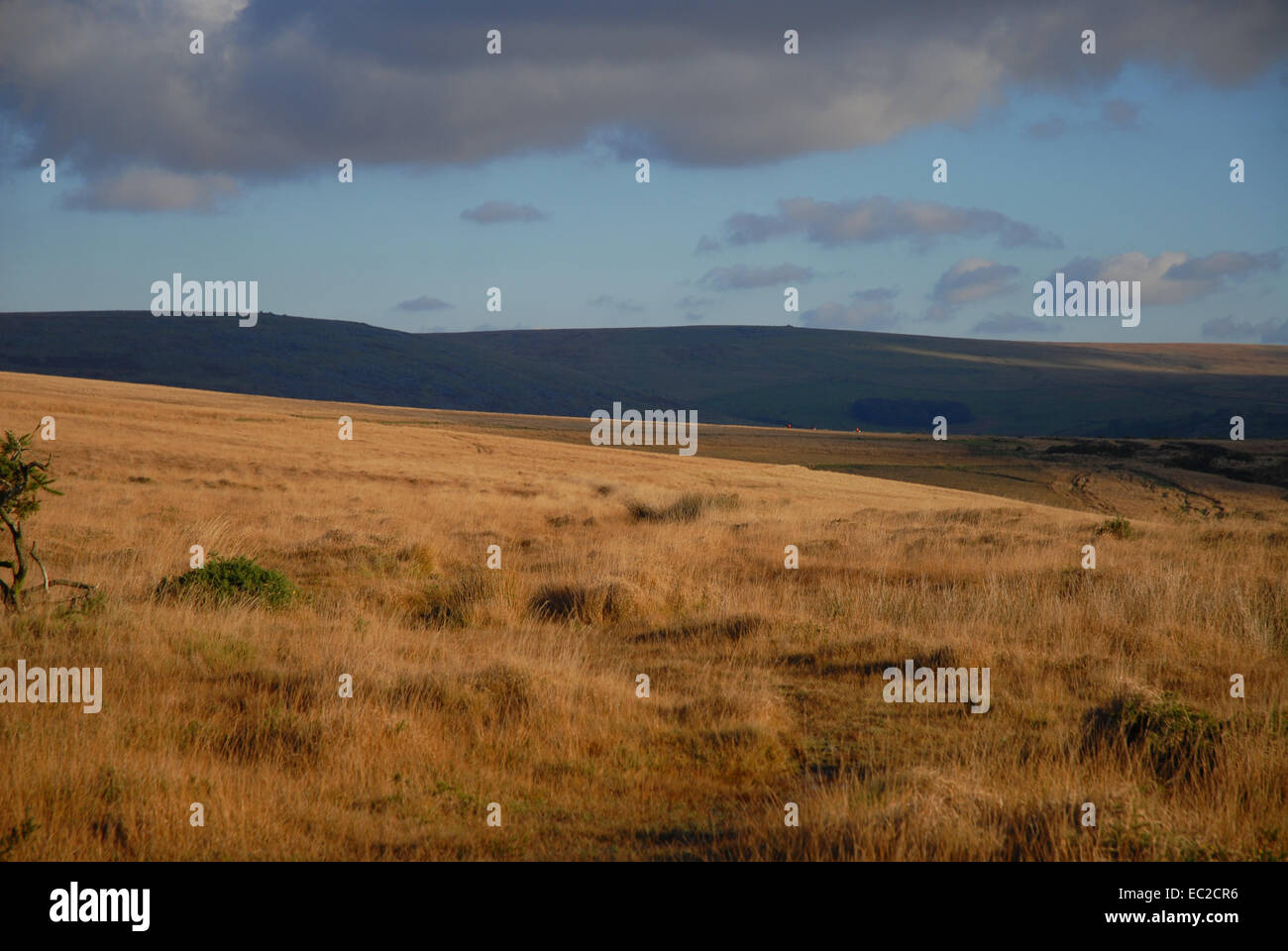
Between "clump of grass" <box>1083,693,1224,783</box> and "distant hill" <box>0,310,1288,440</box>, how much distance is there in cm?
11439

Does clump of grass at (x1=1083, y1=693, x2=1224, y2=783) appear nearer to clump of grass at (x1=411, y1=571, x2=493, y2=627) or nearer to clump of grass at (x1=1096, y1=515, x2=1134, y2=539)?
clump of grass at (x1=411, y1=571, x2=493, y2=627)

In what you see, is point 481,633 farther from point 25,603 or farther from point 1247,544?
point 1247,544

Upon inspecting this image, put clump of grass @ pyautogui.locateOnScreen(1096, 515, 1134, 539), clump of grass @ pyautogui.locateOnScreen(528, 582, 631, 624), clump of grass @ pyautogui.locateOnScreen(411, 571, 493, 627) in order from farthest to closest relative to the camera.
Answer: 1. clump of grass @ pyautogui.locateOnScreen(1096, 515, 1134, 539)
2. clump of grass @ pyautogui.locateOnScreen(528, 582, 631, 624)
3. clump of grass @ pyautogui.locateOnScreen(411, 571, 493, 627)

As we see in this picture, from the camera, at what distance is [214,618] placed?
31.6 ft

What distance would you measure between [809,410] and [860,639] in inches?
6370

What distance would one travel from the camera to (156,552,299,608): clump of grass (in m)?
11.0

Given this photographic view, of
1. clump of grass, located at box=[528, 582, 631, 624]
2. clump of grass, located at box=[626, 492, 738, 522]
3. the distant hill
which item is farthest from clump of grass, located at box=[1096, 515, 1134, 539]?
the distant hill

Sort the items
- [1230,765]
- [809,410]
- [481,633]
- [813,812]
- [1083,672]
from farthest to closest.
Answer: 1. [809,410]
2. [481,633]
3. [1083,672]
4. [1230,765]
5. [813,812]

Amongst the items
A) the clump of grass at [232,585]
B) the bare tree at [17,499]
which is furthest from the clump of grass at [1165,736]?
the bare tree at [17,499]

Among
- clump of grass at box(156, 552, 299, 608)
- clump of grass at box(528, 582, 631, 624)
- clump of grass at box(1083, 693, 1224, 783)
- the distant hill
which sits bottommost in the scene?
clump of grass at box(1083, 693, 1224, 783)

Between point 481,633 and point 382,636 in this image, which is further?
point 481,633

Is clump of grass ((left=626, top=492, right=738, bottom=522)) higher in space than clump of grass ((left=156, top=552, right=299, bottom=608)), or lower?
higher

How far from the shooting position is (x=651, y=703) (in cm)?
768
